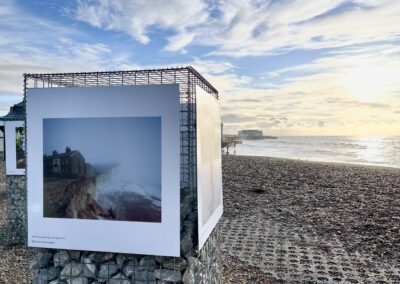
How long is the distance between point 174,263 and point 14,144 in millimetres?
8043

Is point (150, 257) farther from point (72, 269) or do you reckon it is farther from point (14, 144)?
point (14, 144)

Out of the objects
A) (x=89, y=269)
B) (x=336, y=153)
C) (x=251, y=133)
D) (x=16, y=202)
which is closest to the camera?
(x=89, y=269)

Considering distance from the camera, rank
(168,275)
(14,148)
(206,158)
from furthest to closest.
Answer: (14,148), (206,158), (168,275)

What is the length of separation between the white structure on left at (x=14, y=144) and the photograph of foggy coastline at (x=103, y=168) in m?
5.97

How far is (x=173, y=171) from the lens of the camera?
4246 mm

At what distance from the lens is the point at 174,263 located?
4.36m

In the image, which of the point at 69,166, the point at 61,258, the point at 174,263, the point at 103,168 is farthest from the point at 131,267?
the point at 69,166

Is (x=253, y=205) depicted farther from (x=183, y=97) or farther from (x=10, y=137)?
(x=183, y=97)

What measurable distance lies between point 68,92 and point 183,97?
146cm

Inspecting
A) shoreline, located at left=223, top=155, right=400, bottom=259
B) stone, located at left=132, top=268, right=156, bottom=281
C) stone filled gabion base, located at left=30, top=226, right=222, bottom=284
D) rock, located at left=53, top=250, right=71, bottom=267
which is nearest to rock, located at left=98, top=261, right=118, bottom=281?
stone filled gabion base, located at left=30, top=226, right=222, bottom=284

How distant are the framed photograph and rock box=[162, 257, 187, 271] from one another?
701 cm

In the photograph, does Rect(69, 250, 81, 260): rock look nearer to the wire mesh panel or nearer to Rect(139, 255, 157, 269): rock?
the wire mesh panel

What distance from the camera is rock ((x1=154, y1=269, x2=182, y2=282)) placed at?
4.32m

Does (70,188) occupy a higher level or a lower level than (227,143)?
lower
